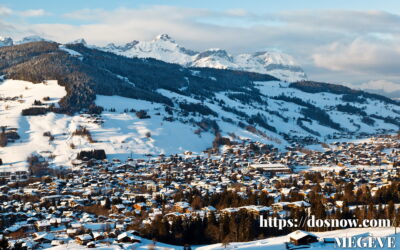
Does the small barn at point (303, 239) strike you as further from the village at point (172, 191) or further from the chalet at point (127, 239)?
the chalet at point (127, 239)

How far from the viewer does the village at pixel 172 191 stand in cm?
6231

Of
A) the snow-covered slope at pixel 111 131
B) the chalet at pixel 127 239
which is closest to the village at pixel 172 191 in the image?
the chalet at pixel 127 239

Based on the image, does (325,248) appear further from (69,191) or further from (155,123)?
(155,123)

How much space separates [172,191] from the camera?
90.4 metres

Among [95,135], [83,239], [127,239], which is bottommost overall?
[83,239]

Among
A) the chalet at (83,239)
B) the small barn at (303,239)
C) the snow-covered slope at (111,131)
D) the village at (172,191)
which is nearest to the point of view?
the small barn at (303,239)

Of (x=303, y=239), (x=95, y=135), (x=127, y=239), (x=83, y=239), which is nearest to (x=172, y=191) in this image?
(x=83, y=239)

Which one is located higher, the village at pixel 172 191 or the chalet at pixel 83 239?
the chalet at pixel 83 239

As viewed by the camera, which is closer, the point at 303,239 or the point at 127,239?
the point at 303,239

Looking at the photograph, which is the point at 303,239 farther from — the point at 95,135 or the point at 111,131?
the point at 111,131

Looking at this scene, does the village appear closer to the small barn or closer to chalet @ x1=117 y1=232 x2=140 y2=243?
chalet @ x1=117 y1=232 x2=140 y2=243

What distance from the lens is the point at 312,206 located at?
67.2 meters

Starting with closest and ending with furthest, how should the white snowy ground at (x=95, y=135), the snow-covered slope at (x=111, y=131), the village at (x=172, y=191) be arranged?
the village at (x=172, y=191)
the white snowy ground at (x=95, y=135)
the snow-covered slope at (x=111, y=131)

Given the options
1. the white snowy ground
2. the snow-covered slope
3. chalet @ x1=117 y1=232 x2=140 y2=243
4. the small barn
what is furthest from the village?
the snow-covered slope
